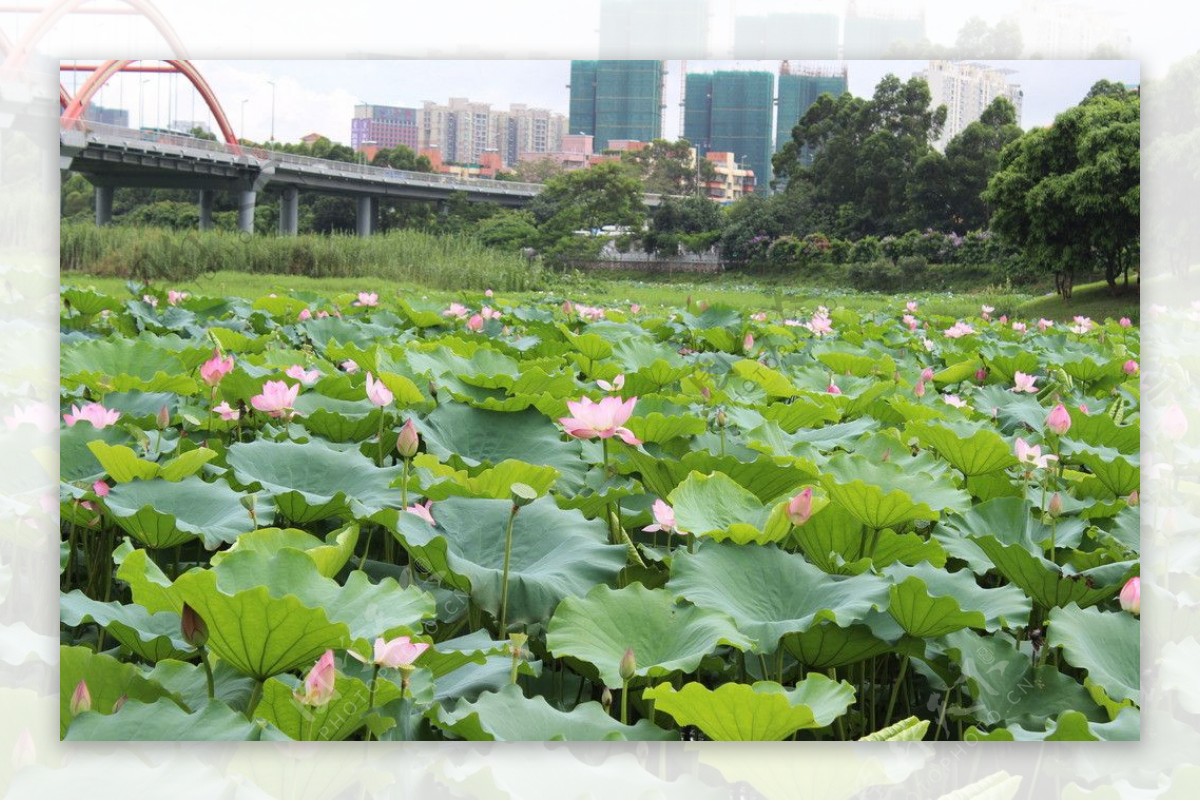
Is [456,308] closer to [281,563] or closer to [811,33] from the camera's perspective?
[811,33]

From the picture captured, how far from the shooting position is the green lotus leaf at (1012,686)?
1.17 meters

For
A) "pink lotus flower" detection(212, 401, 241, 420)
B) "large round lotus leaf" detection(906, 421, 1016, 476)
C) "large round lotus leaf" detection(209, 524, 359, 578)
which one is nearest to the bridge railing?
"pink lotus flower" detection(212, 401, 241, 420)

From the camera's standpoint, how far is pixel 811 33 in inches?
82.7

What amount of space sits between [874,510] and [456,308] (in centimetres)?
254

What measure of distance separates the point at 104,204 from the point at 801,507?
1.78m

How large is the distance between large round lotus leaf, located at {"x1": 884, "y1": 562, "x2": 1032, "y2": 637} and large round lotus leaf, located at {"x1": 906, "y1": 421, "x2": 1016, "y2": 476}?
0.43 metres

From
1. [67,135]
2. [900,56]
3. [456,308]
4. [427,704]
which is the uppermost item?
[900,56]

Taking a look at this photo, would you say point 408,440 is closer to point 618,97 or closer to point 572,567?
point 572,567

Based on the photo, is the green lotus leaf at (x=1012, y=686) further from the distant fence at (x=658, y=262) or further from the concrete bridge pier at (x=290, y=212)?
the concrete bridge pier at (x=290, y=212)

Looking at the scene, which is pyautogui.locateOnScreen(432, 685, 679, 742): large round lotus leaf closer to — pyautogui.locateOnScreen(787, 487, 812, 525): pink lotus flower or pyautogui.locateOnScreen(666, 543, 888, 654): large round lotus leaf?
pyautogui.locateOnScreen(666, 543, 888, 654): large round lotus leaf

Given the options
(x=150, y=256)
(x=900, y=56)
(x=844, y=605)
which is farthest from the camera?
(x=150, y=256)

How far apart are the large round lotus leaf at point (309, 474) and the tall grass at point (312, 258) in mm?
1427

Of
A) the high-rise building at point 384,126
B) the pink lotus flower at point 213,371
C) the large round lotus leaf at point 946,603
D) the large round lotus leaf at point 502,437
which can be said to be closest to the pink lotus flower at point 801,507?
the large round lotus leaf at point 946,603

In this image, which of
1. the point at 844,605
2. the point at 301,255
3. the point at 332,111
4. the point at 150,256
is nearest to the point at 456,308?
the point at 301,255
